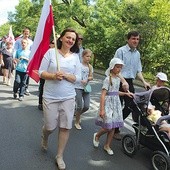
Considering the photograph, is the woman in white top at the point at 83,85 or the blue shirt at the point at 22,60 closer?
the woman in white top at the point at 83,85

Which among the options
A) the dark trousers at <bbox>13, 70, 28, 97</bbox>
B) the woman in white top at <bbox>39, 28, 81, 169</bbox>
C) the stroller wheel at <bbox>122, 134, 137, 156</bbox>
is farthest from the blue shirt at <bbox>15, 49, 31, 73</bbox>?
the woman in white top at <bbox>39, 28, 81, 169</bbox>

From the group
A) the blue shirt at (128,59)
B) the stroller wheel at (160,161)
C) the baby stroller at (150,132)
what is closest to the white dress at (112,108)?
the baby stroller at (150,132)

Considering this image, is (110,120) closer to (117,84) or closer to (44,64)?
(117,84)

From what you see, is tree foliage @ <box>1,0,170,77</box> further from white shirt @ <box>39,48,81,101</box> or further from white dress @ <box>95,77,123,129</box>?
white shirt @ <box>39,48,81,101</box>

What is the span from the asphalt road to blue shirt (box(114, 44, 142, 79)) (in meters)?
1.24

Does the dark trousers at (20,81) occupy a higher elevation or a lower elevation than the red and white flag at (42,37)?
lower

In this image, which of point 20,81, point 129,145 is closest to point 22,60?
point 20,81

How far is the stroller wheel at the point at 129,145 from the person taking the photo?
5.65 meters

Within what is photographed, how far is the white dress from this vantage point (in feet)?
18.7

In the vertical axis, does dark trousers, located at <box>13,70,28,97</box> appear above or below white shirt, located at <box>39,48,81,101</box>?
below

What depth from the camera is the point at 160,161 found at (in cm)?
502

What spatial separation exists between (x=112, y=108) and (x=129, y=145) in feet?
2.10

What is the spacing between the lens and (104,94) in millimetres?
5734

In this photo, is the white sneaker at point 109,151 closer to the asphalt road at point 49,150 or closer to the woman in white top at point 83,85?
the asphalt road at point 49,150
